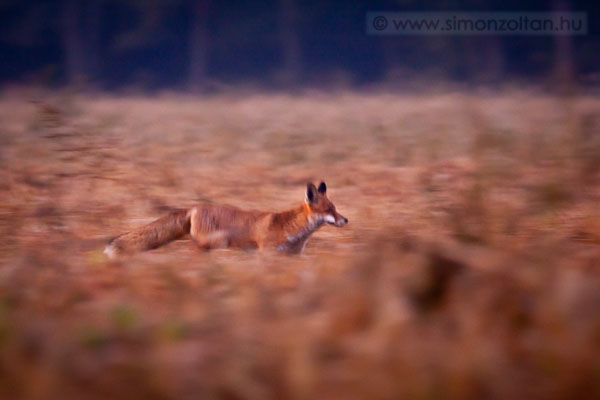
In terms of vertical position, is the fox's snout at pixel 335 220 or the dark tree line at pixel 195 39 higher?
the dark tree line at pixel 195 39

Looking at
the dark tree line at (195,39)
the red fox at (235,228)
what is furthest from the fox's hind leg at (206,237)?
the dark tree line at (195,39)

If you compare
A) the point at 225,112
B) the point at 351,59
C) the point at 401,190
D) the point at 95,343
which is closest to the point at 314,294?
the point at 95,343

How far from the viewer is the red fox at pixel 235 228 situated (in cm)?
606

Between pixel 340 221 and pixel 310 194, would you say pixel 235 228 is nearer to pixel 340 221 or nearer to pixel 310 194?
pixel 310 194

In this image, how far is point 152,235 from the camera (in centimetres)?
606

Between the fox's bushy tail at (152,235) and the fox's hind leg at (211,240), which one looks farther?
the fox's hind leg at (211,240)

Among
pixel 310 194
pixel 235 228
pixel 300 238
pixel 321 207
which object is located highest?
pixel 310 194

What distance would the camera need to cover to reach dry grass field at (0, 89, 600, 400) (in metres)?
3.12

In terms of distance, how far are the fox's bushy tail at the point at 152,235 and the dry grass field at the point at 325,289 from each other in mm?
153

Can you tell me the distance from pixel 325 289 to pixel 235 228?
100 inches

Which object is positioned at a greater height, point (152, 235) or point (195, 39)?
point (195, 39)

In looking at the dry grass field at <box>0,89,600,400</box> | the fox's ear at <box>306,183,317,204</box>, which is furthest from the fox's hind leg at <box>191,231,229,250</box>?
the fox's ear at <box>306,183,317,204</box>

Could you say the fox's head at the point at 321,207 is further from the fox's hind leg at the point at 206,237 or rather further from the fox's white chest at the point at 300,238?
the fox's hind leg at the point at 206,237

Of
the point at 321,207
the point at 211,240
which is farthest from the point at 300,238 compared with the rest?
the point at 211,240
